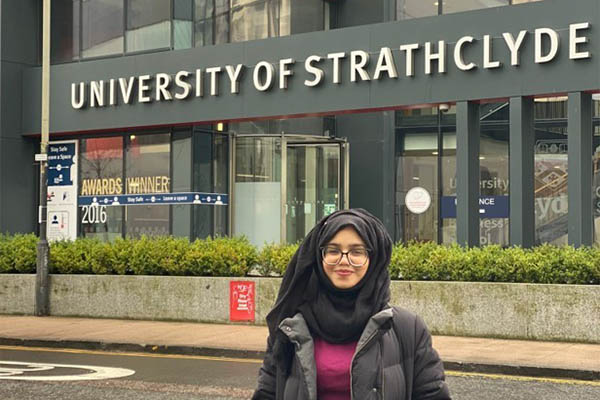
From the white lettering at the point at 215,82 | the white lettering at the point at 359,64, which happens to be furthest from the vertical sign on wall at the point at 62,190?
the white lettering at the point at 359,64

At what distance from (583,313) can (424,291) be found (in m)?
2.52

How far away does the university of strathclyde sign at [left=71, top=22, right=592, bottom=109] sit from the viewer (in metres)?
17.1

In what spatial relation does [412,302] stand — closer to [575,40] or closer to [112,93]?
[575,40]

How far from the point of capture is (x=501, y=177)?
24.6 m

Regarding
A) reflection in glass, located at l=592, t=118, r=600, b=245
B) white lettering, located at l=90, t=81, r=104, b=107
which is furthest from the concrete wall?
reflection in glass, located at l=592, t=118, r=600, b=245

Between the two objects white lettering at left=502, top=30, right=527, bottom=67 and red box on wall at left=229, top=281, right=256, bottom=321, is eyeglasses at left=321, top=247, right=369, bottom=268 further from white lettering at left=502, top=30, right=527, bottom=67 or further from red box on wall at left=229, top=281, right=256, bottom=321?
white lettering at left=502, top=30, right=527, bottom=67

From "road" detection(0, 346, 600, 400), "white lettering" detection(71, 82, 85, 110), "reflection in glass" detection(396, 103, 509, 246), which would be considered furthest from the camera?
"reflection in glass" detection(396, 103, 509, 246)

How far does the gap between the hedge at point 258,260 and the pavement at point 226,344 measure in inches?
45.9

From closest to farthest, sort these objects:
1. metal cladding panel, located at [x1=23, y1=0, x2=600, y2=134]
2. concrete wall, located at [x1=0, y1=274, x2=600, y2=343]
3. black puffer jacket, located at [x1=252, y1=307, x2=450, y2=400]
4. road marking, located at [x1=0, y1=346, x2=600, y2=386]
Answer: black puffer jacket, located at [x1=252, y1=307, x2=450, y2=400] < road marking, located at [x1=0, y1=346, x2=600, y2=386] < concrete wall, located at [x1=0, y1=274, x2=600, y2=343] < metal cladding panel, located at [x1=23, y1=0, x2=600, y2=134]

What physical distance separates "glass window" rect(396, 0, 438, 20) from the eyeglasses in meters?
22.8

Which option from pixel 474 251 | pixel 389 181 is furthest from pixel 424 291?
pixel 389 181

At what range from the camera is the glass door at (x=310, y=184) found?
2564cm

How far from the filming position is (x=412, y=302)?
15.0 metres

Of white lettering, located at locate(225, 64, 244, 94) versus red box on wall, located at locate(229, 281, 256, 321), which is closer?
red box on wall, located at locate(229, 281, 256, 321)
